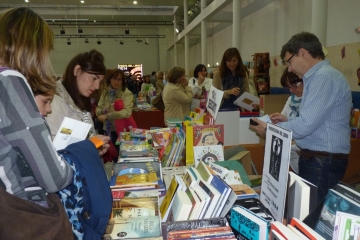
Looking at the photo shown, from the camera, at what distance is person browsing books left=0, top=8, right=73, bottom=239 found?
0.77m

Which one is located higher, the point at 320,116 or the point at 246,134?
the point at 320,116

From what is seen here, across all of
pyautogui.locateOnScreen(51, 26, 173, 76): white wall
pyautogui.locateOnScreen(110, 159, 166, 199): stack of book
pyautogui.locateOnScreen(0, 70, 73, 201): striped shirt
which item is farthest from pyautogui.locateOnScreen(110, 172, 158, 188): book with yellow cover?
pyautogui.locateOnScreen(51, 26, 173, 76): white wall

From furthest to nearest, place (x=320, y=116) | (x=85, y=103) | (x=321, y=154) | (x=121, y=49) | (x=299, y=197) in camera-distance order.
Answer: (x=121, y=49) → (x=85, y=103) → (x=321, y=154) → (x=320, y=116) → (x=299, y=197)

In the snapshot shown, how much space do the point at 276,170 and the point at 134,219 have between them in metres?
0.59

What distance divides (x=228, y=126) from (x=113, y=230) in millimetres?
1637

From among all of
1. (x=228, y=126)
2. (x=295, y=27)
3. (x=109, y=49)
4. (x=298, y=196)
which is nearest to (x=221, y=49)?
(x=295, y=27)

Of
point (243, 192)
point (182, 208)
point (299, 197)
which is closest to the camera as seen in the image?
point (299, 197)

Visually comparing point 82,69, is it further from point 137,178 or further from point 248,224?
point 248,224

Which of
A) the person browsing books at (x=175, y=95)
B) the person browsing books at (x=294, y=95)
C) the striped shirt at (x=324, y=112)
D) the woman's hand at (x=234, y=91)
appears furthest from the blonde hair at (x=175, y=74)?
the striped shirt at (x=324, y=112)

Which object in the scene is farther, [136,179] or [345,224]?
[136,179]

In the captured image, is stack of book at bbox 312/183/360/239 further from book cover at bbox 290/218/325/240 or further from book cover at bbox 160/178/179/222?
book cover at bbox 160/178/179/222

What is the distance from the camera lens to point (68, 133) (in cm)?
132

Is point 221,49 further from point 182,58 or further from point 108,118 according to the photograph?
point 108,118

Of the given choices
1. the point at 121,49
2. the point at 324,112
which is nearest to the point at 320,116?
the point at 324,112
